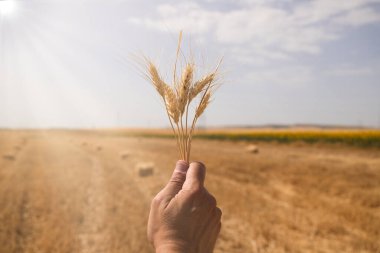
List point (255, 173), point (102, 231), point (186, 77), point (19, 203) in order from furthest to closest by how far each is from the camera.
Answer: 1. point (255, 173)
2. point (19, 203)
3. point (102, 231)
4. point (186, 77)

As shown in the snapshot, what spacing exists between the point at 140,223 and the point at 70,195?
445cm

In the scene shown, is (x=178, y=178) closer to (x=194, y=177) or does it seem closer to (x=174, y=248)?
(x=194, y=177)

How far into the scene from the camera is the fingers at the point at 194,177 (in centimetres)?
183

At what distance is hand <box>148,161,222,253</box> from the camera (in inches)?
69.3

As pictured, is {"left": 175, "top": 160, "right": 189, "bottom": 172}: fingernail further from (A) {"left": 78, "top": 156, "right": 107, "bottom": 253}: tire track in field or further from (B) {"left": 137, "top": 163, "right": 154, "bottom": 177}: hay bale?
(B) {"left": 137, "top": 163, "right": 154, "bottom": 177}: hay bale

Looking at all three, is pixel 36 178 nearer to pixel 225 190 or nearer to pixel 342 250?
pixel 225 190

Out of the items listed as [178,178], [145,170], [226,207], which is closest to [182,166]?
[178,178]

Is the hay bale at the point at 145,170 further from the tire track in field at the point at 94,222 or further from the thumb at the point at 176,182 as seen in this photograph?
the thumb at the point at 176,182

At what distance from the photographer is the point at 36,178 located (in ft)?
54.1

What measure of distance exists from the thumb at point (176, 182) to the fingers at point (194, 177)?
8 cm

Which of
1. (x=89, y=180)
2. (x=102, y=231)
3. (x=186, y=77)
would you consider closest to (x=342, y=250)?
(x=102, y=231)

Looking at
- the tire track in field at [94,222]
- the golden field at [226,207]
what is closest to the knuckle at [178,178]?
the golden field at [226,207]

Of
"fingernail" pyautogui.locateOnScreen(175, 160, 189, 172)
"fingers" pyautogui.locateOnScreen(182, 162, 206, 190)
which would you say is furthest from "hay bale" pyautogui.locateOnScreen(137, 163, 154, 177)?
"fingers" pyautogui.locateOnScreen(182, 162, 206, 190)

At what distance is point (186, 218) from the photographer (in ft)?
5.88
